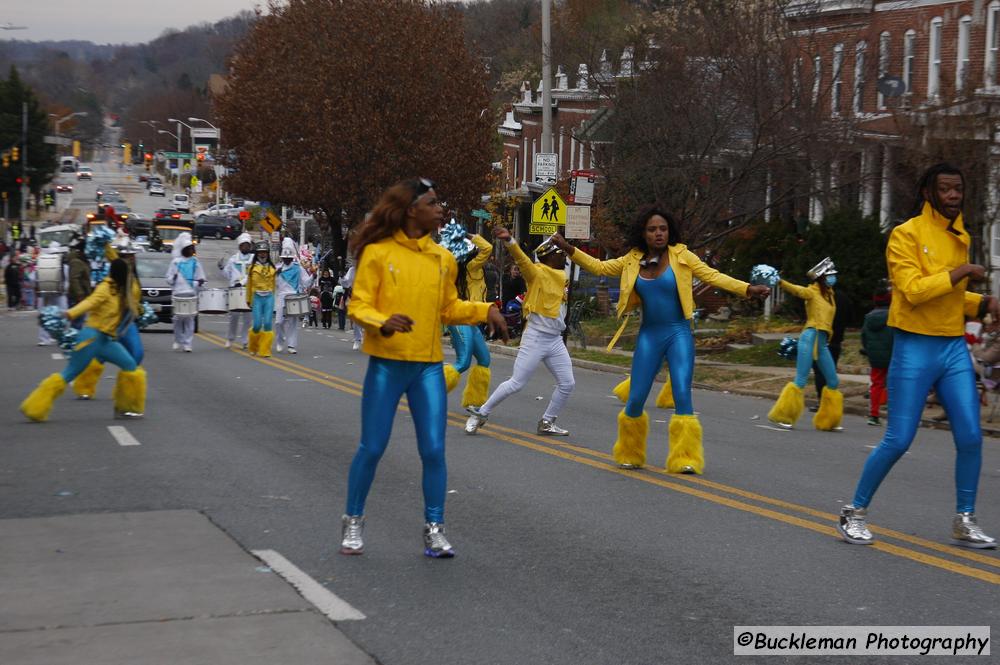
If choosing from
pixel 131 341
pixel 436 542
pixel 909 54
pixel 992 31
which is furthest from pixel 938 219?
pixel 909 54

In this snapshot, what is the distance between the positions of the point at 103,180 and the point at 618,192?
16342cm

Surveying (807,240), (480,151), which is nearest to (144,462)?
(807,240)

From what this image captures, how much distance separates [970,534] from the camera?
27.3 feet

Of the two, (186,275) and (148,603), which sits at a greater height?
(186,275)

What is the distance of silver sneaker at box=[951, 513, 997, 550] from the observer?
27.2 feet

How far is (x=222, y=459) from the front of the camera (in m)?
12.1

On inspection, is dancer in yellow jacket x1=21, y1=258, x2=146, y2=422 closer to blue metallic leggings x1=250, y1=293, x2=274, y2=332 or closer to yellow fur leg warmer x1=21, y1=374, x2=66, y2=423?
yellow fur leg warmer x1=21, y1=374, x2=66, y2=423

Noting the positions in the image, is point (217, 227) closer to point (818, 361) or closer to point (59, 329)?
point (59, 329)

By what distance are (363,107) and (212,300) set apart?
84.7 feet

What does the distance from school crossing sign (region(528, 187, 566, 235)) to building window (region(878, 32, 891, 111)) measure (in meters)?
7.28

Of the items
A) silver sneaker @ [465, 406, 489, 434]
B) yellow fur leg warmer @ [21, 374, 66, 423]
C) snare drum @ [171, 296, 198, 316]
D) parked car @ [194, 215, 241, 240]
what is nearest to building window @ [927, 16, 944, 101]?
snare drum @ [171, 296, 198, 316]

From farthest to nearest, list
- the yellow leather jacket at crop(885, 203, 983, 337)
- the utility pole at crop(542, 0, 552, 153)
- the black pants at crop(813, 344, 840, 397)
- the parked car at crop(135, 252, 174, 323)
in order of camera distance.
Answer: the parked car at crop(135, 252, 174, 323), the utility pole at crop(542, 0, 552, 153), the black pants at crop(813, 344, 840, 397), the yellow leather jacket at crop(885, 203, 983, 337)

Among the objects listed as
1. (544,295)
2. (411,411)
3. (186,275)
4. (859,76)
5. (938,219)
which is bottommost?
(186,275)

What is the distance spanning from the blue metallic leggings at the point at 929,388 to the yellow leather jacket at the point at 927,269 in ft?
0.23
